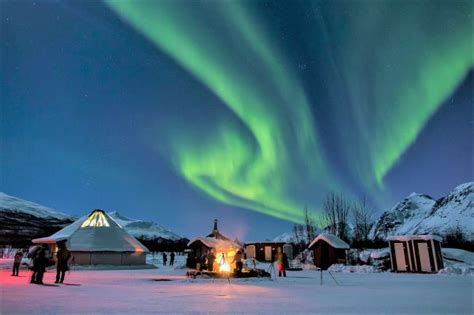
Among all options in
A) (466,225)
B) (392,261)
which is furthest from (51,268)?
(466,225)

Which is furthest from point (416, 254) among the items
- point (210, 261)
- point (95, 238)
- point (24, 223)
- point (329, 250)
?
point (24, 223)

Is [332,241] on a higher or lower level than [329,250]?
higher

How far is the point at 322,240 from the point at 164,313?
34296 millimetres

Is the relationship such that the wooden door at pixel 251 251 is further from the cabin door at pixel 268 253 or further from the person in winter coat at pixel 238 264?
the person in winter coat at pixel 238 264

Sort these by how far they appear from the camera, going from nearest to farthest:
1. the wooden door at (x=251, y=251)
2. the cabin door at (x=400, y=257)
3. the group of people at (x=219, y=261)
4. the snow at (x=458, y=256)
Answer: the group of people at (x=219, y=261), the cabin door at (x=400, y=257), the snow at (x=458, y=256), the wooden door at (x=251, y=251)

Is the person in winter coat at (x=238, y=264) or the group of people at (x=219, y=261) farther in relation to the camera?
the group of people at (x=219, y=261)

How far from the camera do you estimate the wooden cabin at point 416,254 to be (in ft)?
88.7

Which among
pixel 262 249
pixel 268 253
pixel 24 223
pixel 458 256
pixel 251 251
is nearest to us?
pixel 458 256

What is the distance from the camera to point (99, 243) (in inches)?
1613

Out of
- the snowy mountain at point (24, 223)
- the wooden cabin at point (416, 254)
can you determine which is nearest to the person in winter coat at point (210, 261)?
the wooden cabin at point (416, 254)

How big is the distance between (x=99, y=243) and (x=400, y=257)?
31023 millimetres

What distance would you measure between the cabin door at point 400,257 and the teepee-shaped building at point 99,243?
27.9 m

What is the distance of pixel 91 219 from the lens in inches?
1806

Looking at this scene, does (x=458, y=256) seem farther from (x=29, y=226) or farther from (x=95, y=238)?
(x=29, y=226)
